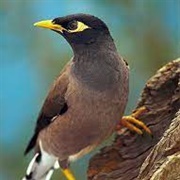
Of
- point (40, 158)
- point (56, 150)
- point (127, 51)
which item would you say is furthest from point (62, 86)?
point (127, 51)

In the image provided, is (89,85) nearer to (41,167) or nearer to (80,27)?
(80,27)

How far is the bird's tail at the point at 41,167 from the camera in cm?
276

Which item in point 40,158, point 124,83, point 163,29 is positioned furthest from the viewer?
point 163,29

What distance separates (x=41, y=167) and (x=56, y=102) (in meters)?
0.50

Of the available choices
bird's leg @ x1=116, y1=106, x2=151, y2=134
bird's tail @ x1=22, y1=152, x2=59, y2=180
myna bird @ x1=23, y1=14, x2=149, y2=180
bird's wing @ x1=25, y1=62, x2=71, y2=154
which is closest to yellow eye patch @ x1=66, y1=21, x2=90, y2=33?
myna bird @ x1=23, y1=14, x2=149, y2=180

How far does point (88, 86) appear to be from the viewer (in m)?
2.30

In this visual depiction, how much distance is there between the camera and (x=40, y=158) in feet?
9.18

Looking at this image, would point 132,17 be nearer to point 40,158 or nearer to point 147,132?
point 40,158

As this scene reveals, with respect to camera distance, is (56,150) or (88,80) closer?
(88,80)

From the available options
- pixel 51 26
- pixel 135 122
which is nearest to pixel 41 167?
pixel 135 122

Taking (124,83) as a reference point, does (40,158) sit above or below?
below

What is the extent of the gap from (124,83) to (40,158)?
2.24 feet

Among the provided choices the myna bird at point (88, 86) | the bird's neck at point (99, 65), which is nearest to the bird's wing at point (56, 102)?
the myna bird at point (88, 86)

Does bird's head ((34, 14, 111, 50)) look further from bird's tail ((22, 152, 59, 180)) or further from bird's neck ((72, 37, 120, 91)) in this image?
bird's tail ((22, 152, 59, 180))
